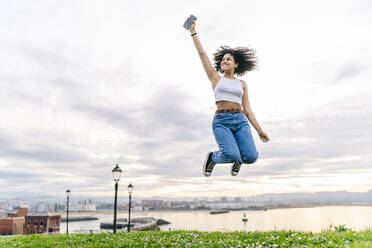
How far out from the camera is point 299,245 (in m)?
7.14

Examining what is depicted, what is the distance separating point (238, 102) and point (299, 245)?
386 cm

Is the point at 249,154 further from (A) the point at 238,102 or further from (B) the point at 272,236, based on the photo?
(B) the point at 272,236

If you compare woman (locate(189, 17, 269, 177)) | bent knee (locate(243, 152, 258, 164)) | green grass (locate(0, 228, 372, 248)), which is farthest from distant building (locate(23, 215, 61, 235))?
bent knee (locate(243, 152, 258, 164))

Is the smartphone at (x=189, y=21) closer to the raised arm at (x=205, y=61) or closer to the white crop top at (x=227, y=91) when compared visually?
the raised arm at (x=205, y=61)

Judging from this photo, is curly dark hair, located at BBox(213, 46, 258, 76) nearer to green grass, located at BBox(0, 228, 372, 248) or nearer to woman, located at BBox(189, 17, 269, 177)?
woman, located at BBox(189, 17, 269, 177)

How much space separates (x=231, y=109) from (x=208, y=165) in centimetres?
133

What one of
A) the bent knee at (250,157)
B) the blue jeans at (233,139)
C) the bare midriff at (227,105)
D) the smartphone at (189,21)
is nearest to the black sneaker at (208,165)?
the blue jeans at (233,139)

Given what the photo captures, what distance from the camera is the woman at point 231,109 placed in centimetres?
579

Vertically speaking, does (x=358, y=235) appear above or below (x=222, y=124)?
below


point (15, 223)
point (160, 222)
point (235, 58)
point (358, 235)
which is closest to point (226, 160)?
point (235, 58)

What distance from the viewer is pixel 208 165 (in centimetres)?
643

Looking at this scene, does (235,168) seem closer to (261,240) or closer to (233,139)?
(233,139)

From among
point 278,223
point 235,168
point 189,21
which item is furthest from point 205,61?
point 278,223

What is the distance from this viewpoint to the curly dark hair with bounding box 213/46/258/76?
6801mm
